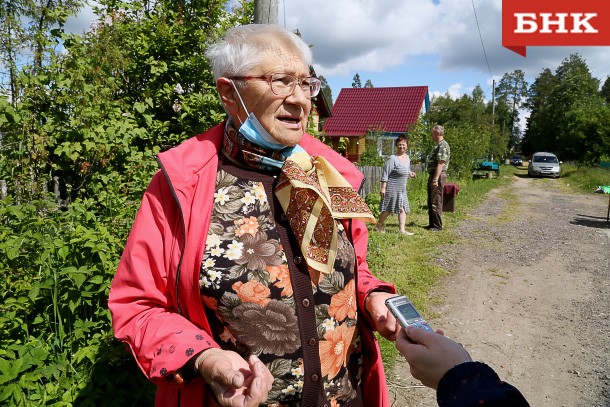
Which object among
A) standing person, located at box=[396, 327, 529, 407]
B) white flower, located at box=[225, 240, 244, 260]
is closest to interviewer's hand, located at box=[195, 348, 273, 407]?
white flower, located at box=[225, 240, 244, 260]

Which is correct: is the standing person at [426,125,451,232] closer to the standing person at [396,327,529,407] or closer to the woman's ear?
the woman's ear

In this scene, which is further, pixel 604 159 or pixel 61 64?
pixel 604 159

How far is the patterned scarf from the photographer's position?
154cm

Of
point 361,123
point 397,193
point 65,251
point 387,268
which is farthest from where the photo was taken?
point 361,123

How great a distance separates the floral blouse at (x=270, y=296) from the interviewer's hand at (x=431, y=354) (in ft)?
1.17

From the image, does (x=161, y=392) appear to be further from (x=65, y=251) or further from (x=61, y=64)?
(x=61, y=64)

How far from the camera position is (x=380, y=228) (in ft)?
27.6

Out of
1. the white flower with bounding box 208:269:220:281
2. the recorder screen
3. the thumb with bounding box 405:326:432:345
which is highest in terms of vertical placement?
the white flower with bounding box 208:269:220:281

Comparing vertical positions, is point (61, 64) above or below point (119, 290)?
above

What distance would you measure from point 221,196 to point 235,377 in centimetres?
61

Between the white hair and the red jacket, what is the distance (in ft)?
1.16

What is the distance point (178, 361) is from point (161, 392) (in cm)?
35

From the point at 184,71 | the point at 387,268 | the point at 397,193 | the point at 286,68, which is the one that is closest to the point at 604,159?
the point at 397,193

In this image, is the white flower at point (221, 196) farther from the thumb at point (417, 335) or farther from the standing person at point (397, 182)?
the standing person at point (397, 182)
